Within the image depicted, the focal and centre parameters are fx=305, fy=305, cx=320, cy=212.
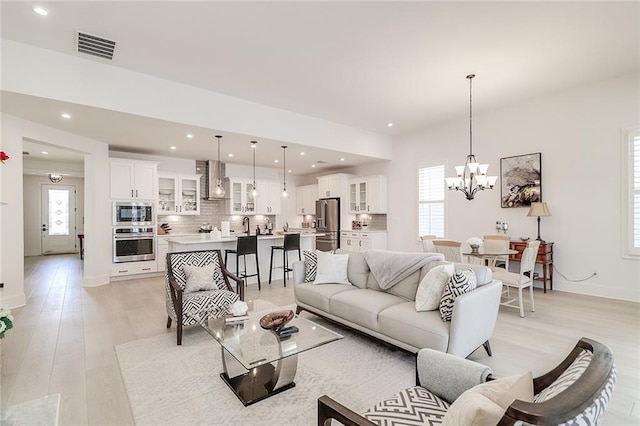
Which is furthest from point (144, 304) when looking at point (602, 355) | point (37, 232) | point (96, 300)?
point (37, 232)

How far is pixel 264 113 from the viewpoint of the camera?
5.40m

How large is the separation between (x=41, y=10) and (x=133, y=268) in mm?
4719

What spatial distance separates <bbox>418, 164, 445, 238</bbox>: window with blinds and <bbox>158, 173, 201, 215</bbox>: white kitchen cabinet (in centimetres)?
544

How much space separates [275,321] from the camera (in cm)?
247

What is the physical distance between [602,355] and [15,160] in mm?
6371

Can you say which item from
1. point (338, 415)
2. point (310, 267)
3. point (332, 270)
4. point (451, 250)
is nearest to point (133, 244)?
point (310, 267)

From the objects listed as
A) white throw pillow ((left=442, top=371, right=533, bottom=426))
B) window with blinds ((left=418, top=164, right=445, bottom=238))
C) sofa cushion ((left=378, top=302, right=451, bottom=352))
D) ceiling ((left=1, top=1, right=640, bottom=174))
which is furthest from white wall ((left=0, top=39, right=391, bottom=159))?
white throw pillow ((left=442, top=371, right=533, bottom=426))

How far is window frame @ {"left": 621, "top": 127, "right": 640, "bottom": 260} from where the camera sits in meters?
4.54

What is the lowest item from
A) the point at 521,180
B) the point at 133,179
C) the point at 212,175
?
the point at 521,180

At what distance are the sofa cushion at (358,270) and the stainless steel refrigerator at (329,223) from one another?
4.60 m

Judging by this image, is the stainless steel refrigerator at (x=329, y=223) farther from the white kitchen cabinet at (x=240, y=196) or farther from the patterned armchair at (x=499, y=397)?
the patterned armchair at (x=499, y=397)

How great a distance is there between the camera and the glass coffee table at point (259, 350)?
7.11ft

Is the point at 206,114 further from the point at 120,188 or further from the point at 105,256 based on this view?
the point at 105,256

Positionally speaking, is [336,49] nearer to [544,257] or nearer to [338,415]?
[338,415]
